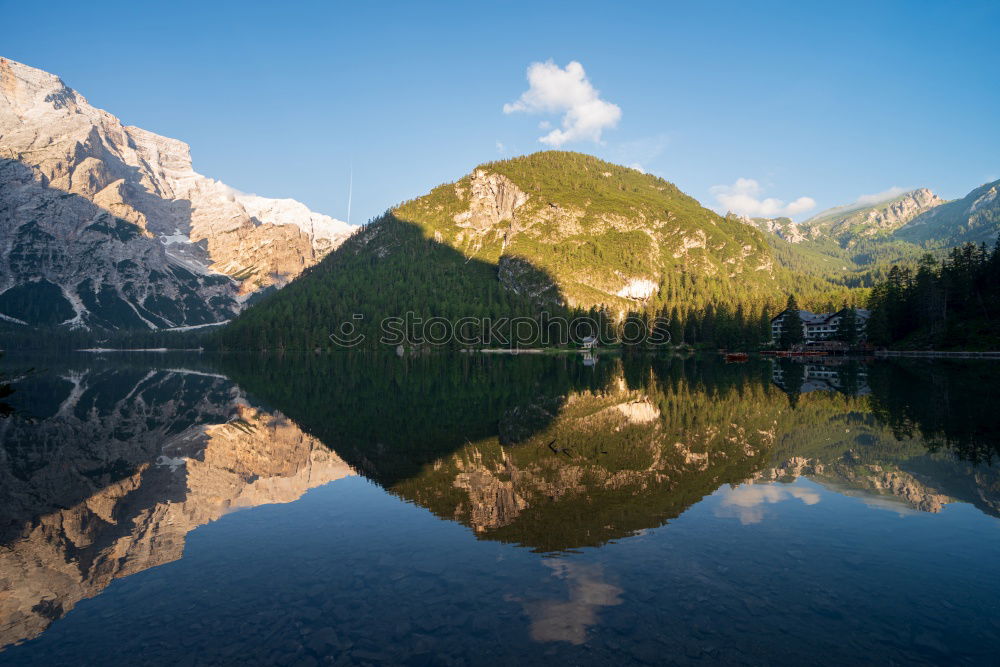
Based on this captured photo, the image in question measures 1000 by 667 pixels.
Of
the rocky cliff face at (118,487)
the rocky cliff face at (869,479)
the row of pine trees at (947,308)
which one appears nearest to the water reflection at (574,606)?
the rocky cliff face at (118,487)

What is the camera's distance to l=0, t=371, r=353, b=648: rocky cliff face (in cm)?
1297

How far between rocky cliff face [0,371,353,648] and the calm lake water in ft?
0.38

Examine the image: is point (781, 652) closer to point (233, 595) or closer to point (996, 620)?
point (996, 620)

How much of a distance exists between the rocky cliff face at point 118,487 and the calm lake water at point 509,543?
0.38ft

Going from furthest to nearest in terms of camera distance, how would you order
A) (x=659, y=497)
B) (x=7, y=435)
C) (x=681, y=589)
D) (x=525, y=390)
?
(x=525, y=390)
(x=7, y=435)
(x=659, y=497)
(x=681, y=589)

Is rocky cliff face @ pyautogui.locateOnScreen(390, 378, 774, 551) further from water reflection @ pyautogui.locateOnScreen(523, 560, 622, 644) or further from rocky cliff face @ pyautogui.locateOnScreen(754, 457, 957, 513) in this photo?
water reflection @ pyautogui.locateOnScreen(523, 560, 622, 644)

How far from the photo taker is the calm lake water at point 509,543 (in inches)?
385

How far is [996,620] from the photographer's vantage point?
33.1 feet

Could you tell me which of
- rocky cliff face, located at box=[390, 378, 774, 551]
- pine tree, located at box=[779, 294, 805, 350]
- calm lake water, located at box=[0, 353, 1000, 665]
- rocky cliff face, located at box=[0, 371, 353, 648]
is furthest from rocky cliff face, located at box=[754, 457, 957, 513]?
pine tree, located at box=[779, 294, 805, 350]

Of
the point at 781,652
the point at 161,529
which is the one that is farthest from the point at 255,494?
the point at 781,652

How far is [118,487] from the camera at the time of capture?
20.4m

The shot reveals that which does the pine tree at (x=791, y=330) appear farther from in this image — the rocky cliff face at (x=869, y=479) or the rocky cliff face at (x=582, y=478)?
the rocky cliff face at (x=869, y=479)

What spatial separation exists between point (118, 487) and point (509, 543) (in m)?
17.1

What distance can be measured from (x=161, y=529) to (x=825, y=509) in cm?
2252
